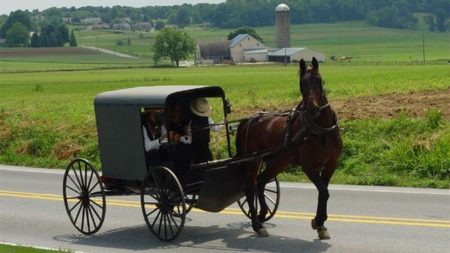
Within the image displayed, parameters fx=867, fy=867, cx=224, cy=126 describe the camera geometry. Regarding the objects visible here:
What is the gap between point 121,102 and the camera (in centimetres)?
1268

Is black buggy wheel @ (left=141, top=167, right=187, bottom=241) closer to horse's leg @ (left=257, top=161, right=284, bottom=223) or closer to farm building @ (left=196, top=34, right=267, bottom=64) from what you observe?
horse's leg @ (left=257, top=161, right=284, bottom=223)

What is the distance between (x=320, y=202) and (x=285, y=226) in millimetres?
1613

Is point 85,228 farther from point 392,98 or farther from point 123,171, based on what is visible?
point 392,98

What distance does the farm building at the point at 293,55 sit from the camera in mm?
147625

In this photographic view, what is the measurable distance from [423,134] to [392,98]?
5595 mm

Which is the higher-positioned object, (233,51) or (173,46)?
(173,46)

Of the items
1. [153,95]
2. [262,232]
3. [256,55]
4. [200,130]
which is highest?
[153,95]

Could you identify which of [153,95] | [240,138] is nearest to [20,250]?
[153,95]

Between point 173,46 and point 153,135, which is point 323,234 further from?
point 173,46

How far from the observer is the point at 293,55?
153m

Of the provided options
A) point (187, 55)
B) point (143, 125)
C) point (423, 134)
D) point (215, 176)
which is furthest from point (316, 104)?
point (187, 55)

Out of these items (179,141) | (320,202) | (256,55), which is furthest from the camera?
(256,55)

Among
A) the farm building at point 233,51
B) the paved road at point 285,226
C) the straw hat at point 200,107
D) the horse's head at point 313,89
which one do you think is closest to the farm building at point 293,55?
the farm building at point 233,51

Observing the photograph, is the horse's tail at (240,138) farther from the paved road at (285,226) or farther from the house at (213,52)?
the house at (213,52)
